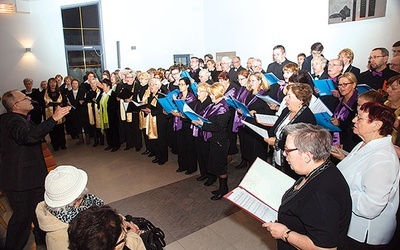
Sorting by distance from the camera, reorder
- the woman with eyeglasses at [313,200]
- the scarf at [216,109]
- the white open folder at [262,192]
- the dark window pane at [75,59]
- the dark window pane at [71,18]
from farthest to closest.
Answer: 1. the dark window pane at [75,59]
2. the dark window pane at [71,18]
3. the scarf at [216,109]
4. the white open folder at [262,192]
5. the woman with eyeglasses at [313,200]

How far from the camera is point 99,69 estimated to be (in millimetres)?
9930

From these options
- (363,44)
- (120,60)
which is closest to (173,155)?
(363,44)

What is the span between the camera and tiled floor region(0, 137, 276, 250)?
2893mm

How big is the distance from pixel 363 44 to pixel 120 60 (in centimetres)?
758

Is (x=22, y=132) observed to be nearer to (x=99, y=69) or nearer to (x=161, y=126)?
(x=161, y=126)

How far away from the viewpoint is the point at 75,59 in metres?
9.46

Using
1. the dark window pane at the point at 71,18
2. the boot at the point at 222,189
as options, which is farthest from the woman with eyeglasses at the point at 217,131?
the dark window pane at the point at 71,18

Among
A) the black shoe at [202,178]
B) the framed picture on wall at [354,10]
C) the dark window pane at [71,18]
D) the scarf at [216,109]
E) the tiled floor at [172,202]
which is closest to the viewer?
the tiled floor at [172,202]

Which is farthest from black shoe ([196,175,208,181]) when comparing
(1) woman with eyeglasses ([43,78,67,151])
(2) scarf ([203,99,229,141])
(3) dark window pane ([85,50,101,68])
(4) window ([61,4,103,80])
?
(3) dark window pane ([85,50,101,68])

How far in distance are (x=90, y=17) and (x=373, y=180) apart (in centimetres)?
1023

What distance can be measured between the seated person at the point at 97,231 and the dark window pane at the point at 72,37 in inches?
371

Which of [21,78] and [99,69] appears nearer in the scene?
[21,78]

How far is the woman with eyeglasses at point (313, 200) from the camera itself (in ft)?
4.21

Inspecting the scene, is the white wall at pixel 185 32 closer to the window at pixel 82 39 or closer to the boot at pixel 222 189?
the window at pixel 82 39
